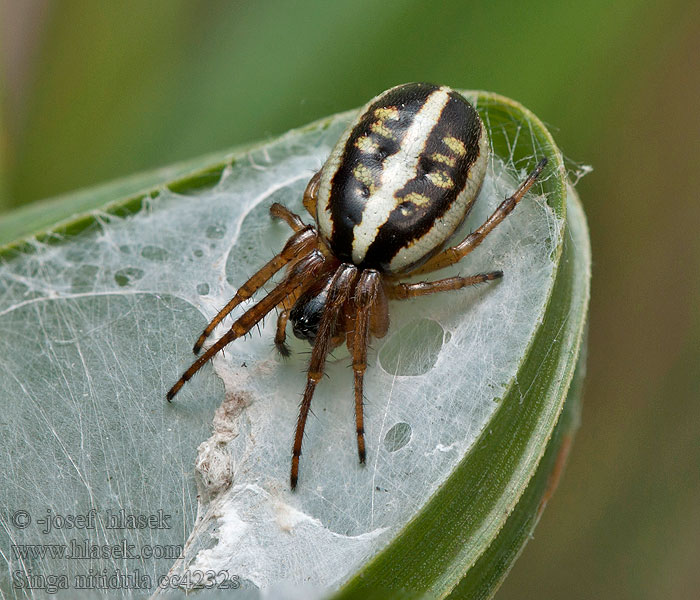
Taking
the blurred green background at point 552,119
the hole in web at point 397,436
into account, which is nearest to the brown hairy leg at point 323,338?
the hole in web at point 397,436

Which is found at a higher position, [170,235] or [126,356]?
[170,235]

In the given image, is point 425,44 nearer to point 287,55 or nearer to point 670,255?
point 287,55

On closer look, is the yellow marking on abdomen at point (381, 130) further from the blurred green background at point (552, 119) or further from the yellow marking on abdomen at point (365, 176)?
the blurred green background at point (552, 119)

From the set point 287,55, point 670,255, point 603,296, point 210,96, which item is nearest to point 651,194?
point 670,255

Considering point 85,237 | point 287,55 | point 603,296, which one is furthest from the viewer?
point 603,296

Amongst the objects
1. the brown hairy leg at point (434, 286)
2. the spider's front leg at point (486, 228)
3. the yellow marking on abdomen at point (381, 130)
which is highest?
the yellow marking on abdomen at point (381, 130)

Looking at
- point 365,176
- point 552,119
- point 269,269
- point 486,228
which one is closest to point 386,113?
point 365,176

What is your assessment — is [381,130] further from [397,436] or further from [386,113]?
[397,436]
